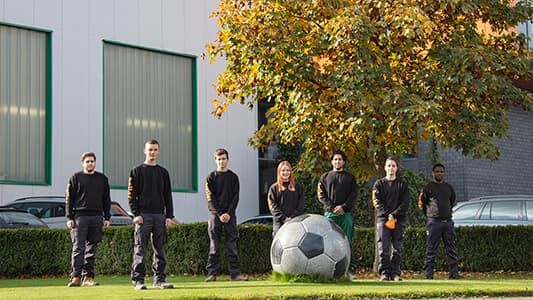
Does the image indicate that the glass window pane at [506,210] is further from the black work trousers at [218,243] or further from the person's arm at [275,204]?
the black work trousers at [218,243]

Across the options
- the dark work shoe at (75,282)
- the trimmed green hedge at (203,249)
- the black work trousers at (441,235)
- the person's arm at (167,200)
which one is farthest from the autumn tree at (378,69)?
the dark work shoe at (75,282)

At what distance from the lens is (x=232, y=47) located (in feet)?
59.3

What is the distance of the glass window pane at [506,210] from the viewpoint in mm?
20961

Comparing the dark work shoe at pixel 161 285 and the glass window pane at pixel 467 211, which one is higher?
the glass window pane at pixel 467 211

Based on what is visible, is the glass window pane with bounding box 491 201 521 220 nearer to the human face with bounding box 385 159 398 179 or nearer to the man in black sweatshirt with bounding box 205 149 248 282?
the human face with bounding box 385 159 398 179

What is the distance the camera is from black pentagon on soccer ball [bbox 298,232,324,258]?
1357 cm

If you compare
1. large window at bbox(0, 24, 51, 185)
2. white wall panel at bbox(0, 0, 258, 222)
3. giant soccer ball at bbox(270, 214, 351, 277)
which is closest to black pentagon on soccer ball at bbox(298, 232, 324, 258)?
giant soccer ball at bbox(270, 214, 351, 277)

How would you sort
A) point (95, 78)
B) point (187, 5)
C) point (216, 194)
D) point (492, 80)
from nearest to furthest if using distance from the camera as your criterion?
point (216, 194), point (492, 80), point (95, 78), point (187, 5)

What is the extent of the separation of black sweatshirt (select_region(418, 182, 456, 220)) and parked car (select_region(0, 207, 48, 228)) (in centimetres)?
882

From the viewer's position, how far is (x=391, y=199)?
50.8 feet

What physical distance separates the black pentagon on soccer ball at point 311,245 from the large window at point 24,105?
54.1 feet

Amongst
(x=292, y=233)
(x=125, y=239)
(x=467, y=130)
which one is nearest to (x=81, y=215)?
(x=292, y=233)

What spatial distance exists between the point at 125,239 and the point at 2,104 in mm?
10581

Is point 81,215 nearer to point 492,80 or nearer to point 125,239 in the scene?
point 125,239
